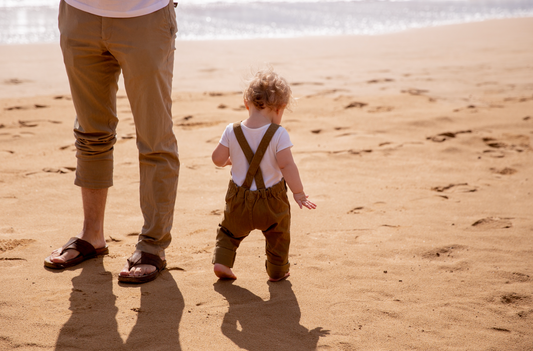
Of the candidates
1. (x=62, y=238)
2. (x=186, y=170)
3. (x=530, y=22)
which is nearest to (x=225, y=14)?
(x=530, y=22)

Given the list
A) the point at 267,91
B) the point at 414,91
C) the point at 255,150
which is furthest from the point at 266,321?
the point at 414,91

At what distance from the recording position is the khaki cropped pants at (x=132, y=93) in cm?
241

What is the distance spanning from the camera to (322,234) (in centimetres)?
313

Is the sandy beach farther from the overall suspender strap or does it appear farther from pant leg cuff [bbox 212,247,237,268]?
the overall suspender strap

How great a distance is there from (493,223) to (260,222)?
5.39 feet

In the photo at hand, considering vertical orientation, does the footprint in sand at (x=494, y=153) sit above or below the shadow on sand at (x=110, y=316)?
above

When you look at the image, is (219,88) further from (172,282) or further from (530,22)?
(530,22)

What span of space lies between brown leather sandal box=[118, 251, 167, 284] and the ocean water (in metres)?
8.82

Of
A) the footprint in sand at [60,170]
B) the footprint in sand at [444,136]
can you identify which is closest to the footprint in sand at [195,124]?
the footprint in sand at [60,170]

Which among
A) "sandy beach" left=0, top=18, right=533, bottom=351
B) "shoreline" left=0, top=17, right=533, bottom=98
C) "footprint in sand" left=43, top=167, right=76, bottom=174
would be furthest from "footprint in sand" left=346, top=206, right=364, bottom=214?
"shoreline" left=0, top=17, right=533, bottom=98

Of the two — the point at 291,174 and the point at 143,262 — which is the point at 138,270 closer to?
the point at 143,262

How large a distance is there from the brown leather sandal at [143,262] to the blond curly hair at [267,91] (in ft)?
3.02

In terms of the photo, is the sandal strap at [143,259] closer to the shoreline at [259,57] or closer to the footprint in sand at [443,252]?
the footprint in sand at [443,252]

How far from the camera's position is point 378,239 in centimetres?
306
